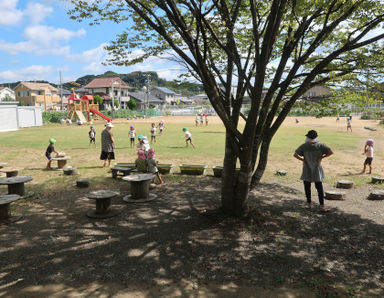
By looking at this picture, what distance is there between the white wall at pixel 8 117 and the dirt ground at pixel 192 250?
30.2 m

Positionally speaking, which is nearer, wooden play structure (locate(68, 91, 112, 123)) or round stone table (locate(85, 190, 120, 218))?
round stone table (locate(85, 190, 120, 218))

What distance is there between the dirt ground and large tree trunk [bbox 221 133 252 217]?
0.27 metres

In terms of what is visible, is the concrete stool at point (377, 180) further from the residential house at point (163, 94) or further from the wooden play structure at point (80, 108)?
the residential house at point (163, 94)

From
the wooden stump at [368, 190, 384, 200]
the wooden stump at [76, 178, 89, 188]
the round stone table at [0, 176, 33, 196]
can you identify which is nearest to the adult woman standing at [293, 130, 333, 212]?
the wooden stump at [368, 190, 384, 200]

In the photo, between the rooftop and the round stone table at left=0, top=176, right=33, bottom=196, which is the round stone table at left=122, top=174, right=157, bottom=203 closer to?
the round stone table at left=0, top=176, right=33, bottom=196

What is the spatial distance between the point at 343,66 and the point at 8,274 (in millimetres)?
8014

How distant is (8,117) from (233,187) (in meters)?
35.3

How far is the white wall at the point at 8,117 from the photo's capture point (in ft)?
107

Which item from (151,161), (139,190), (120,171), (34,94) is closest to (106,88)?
(34,94)

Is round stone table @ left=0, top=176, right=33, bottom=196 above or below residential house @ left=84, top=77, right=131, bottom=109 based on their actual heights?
below

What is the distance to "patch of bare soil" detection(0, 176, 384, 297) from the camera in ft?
13.8

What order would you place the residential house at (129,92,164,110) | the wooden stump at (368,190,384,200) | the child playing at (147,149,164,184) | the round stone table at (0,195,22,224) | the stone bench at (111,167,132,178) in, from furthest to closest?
the residential house at (129,92,164,110) < the stone bench at (111,167,132,178) < the child playing at (147,149,164,184) < the wooden stump at (368,190,384,200) < the round stone table at (0,195,22,224)

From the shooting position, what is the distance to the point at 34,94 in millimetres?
75062

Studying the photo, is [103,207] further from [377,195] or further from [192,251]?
[377,195]
